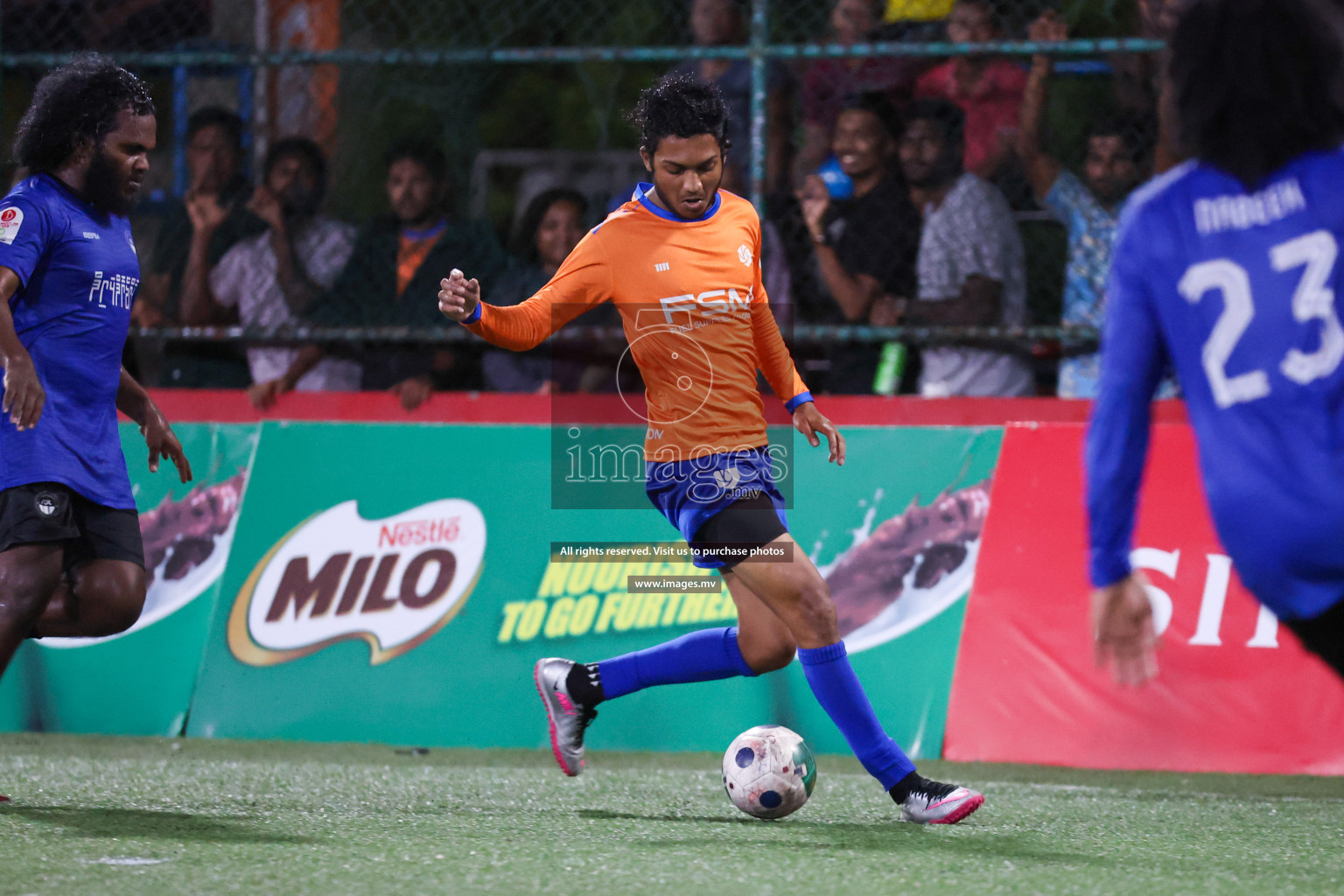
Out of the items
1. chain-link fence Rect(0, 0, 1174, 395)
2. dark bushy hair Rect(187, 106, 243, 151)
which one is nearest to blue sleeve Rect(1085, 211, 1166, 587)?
chain-link fence Rect(0, 0, 1174, 395)

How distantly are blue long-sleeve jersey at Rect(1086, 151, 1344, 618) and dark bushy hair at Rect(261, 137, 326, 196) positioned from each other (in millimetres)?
5740

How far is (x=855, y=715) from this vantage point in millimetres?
4574

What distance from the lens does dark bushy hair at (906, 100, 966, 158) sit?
6.90 meters

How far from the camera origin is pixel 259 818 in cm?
432

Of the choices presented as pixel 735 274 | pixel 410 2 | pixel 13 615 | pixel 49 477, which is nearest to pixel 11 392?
pixel 49 477

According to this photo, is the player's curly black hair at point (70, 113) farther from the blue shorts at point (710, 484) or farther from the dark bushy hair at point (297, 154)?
the dark bushy hair at point (297, 154)

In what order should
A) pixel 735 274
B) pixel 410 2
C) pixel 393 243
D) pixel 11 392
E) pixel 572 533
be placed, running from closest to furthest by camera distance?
pixel 11 392 → pixel 735 274 → pixel 572 533 → pixel 393 243 → pixel 410 2

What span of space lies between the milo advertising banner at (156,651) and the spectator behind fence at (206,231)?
999mm

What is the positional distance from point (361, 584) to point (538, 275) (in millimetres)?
1708

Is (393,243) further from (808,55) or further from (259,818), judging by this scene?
(259,818)

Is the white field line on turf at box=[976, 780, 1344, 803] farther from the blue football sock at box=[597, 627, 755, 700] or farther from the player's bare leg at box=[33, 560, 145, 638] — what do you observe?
the player's bare leg at box=[33, 560, 145, 638]

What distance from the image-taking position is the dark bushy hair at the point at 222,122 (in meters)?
7.50

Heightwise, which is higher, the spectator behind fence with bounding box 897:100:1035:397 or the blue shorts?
the spectator behind fence with bounding box 897:100:1035:397

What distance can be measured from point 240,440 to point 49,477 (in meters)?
2.32
